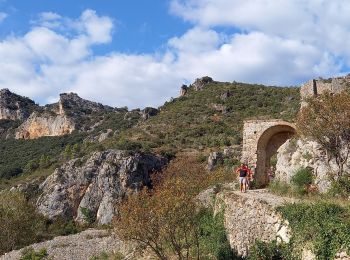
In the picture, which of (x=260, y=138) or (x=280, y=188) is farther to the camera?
(x=260, y=138)

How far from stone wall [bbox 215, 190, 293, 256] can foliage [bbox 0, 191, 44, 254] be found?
2422 cm

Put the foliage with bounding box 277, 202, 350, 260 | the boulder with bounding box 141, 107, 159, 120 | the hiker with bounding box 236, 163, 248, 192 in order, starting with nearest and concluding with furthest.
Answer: the foliage with bounding box 277, 202, 350, 260 < the hiker with bounding box 236, 163, 248, 192 < the boulder with bounding box 141, 107, 159, 120

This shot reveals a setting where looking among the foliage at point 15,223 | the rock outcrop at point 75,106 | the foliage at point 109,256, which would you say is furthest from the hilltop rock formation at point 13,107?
the foliage at point 109,256

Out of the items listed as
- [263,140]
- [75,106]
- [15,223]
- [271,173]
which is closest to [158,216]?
[263,140]

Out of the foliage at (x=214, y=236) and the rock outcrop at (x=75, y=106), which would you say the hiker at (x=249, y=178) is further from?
the rock outcrop at (x=75, y=106)

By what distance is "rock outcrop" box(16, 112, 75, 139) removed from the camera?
109m

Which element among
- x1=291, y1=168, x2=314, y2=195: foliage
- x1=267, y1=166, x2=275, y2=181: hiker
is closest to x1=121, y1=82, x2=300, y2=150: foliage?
x1=267, y1=166, x2=275, y2=181: hiker

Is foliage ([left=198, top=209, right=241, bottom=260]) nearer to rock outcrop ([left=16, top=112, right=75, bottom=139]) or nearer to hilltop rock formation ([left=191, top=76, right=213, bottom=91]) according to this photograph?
hilltop rock formation ([left=191, top=76, right=213, bottom=91])

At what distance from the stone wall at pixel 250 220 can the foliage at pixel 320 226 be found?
1.54ft

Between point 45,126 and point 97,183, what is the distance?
60.6 meters

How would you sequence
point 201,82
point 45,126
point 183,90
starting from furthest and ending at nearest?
point 45,126 < point 201,82 < point 183,90

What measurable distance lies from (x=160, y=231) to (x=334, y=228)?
18.8ft

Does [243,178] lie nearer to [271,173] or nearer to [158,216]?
[271,173]

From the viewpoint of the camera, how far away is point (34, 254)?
94.5 ft
